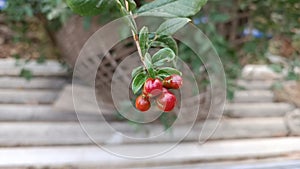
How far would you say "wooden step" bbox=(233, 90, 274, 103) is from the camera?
5.07 feet

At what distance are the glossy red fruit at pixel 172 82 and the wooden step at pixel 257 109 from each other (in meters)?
1.11

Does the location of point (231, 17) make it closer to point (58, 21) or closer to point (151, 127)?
point (151, 127)

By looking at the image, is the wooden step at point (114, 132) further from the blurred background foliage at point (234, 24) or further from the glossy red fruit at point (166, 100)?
the glossy red fruit at point (166, 100)

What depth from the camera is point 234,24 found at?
46.5 inches

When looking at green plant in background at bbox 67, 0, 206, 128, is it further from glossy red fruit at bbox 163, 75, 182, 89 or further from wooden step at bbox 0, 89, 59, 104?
wooden step at bbox 0, 89, 59, 104

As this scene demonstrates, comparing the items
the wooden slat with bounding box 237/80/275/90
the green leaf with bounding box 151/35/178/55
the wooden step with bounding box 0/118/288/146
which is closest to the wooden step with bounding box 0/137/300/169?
the wooden step with bounding box 0/118/288/146

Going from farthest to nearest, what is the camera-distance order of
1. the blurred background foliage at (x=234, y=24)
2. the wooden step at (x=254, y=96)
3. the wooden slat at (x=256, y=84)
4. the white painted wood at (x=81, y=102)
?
the wooden slat at (x=256, y=84)
the wooden step at (x=254, y=96)
the blurred background foliage at (x=234, y=24)
the white painted wood at (x=81, y=102)

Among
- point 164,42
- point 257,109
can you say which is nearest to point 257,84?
point 257,109

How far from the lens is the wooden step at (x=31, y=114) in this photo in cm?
132

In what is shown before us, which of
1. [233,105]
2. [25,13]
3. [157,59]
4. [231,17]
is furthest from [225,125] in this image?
[157,59]

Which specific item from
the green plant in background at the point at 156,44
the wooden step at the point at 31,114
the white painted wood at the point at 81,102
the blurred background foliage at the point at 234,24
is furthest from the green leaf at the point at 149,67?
the wooden step at the point at 31,114

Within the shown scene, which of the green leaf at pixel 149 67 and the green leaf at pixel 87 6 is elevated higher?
the green leaf at pixel 87 6

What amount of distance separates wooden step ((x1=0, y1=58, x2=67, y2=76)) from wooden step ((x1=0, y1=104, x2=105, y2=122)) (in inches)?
7.5

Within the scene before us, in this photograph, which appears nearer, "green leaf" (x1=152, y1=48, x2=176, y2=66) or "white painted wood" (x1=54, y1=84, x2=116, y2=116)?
"green leaf" (x1=152, y1=48, x2=176, y2=66)
